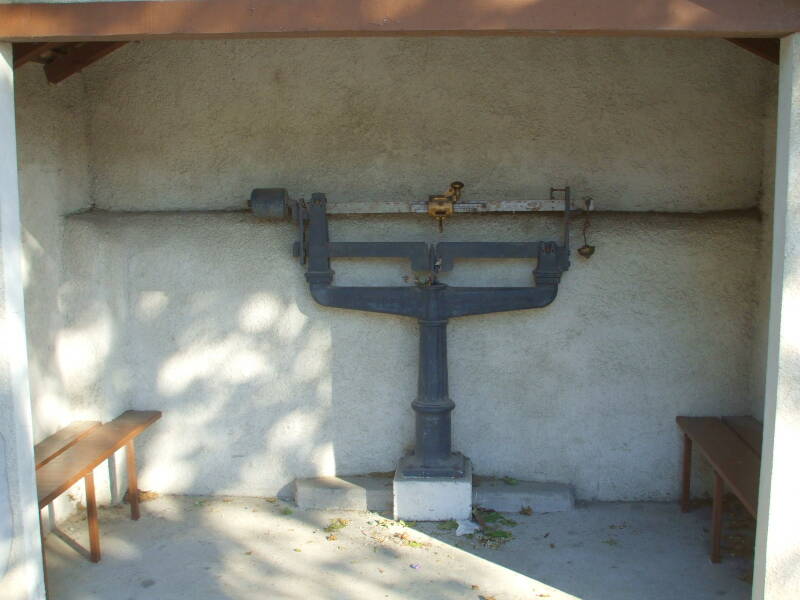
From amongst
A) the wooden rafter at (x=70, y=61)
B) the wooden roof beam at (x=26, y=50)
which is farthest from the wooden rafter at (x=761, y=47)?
the wooden rafter at (x=70, y=61)

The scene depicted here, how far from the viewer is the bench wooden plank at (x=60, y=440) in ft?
14.2

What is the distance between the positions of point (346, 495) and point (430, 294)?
128cm

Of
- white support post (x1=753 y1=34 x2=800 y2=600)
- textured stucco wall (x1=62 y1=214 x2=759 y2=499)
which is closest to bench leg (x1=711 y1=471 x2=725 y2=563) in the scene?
textured stucco wall (x1=62 y1=214 x2=759 y2=499)

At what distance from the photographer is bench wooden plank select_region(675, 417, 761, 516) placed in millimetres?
3771

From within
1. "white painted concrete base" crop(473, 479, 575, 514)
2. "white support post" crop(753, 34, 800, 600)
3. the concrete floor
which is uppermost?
"white support post" crop(753, 34, 800, 600)

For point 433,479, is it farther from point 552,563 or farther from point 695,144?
point 695,144

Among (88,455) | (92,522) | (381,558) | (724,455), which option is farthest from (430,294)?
(92,522)

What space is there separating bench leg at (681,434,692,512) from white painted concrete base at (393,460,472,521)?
1238 millimetres

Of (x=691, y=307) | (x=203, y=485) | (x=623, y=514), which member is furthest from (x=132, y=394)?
(x=691, y=307)

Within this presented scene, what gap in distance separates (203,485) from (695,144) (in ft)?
11.5

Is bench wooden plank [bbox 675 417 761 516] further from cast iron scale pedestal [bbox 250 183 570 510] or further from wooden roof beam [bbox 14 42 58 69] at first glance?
wooden roof beam [bbox 14 42 58 69]

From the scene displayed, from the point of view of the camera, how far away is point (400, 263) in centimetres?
491

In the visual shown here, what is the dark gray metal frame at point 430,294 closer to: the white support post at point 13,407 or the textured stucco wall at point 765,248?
the textured stucco wall at point 765,248

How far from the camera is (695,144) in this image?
4684 millimetres
